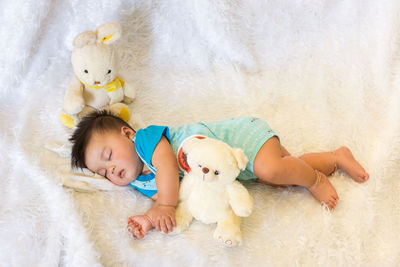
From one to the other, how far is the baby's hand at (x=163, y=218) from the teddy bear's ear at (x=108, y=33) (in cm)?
56

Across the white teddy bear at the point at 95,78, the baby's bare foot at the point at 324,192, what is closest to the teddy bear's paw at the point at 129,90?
the white teddy bear at the point at 95,78

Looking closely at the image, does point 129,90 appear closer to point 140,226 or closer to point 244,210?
point 140,226

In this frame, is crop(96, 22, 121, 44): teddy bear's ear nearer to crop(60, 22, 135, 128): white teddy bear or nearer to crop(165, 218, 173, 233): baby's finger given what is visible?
crop(60, 22, 135, 128): white teddy bear

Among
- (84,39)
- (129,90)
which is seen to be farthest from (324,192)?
(84,39)

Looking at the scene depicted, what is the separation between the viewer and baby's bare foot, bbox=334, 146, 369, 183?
1.22 m

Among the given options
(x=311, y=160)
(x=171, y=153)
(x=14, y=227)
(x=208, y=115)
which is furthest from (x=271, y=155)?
(x=14, y=227)

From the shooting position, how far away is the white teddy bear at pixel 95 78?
1.29 meters

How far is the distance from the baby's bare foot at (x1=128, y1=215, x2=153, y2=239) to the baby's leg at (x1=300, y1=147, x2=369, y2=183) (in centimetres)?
50

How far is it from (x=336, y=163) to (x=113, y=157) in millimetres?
653

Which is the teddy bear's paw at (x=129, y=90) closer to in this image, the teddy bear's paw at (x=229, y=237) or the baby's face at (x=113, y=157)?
the baby's face at (x=113, y=157)

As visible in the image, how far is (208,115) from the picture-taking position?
4.88 feet

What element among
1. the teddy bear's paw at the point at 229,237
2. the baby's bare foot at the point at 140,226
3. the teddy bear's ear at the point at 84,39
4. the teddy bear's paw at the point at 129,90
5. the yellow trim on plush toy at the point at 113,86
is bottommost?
the baby's bare foot at the point at 140,226

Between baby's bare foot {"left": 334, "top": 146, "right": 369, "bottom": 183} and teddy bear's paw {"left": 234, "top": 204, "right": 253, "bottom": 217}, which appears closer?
teddy bear's paw {"left": 234, "top": 204, "right": 253, "bottom": 217}

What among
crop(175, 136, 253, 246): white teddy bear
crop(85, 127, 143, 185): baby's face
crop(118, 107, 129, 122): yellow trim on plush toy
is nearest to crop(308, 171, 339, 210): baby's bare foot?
crop(175, 136, 253, 246): white teddy bear
